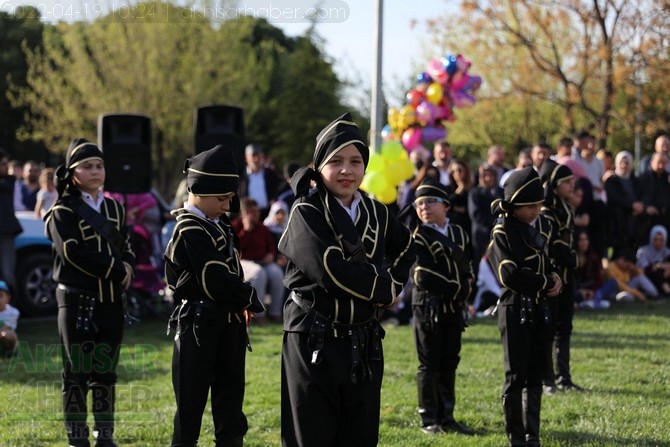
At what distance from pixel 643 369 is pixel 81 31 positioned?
29612 millimetres

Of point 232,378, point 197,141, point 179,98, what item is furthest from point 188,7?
point 232,378

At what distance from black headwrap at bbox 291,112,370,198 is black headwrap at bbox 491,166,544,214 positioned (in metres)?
1.94

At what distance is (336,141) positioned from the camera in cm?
426

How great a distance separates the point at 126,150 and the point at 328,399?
8353 mm

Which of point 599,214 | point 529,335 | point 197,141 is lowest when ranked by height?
point 529,335

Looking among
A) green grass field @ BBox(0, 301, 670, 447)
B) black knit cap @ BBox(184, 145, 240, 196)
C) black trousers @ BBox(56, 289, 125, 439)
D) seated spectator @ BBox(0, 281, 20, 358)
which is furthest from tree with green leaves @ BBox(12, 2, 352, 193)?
black knit cap @ BBox(184, 145, 240, 196)

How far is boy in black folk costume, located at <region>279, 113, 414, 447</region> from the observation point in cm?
419

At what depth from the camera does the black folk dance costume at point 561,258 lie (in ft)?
25.4

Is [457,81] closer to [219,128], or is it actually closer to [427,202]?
[219,128]

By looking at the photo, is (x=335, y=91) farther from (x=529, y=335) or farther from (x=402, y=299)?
(x=529, y=335)

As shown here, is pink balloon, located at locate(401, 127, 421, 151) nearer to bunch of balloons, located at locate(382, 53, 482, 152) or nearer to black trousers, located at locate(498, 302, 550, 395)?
bunch of balloons, located at locate(382, 53, 482, 152)

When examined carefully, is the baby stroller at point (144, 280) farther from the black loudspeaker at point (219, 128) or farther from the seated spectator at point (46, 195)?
the black loudspeaker at point (219, 128)

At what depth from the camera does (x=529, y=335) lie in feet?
19.8

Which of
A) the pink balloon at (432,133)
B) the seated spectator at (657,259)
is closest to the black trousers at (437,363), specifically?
the pink balloon at (432,133)
